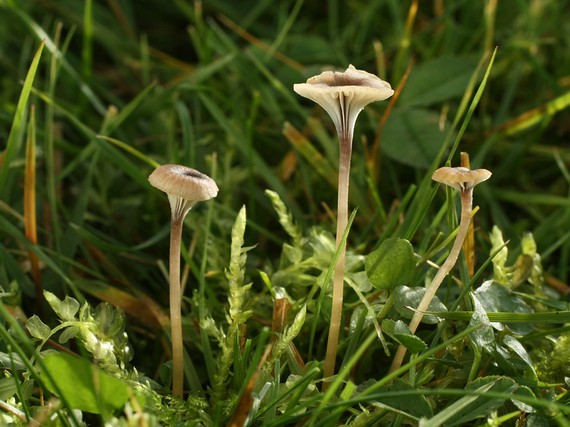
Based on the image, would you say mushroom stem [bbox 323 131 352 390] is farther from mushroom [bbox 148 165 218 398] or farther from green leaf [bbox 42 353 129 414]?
green leaf [bbox 42 353 129 414]

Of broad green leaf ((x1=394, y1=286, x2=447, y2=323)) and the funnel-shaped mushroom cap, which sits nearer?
the funnel-shaped mushroom cap

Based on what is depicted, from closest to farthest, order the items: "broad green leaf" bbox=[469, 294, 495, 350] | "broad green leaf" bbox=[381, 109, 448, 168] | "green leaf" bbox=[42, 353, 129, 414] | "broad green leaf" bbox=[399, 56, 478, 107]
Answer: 1. "green leaf" bbox=[42, 353, 129, 414]
2. "broad green leaf" bbox=[469, 294, 495, 350]
3. "broad green leaf" bbox=[381, 109, 448, 168]
4. "broad green leaf" bbox=[399, 56, 478, 107]

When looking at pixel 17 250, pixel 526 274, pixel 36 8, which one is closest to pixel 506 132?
pixel 526 274

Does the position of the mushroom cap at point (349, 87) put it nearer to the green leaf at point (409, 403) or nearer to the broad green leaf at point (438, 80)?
the green leaf at point (409, 403)

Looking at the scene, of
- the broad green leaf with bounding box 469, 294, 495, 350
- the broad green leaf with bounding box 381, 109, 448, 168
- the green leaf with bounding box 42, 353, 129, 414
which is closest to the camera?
the green leaf with bounding box 42, 353, 129, 414

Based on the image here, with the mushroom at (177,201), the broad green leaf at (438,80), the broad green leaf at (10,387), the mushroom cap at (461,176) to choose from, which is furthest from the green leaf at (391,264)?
the broad green leaf at (438,80)

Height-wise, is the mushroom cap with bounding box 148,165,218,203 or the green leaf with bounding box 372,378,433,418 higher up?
the mushroom cap with bounding box 148,165,218,203

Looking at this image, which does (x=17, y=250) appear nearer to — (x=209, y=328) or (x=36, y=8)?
(x=209, y=328)

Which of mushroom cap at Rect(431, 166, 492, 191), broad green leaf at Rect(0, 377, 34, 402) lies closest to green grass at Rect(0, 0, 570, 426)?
broad green leaf at Rect(0, 377, 34, 402)
